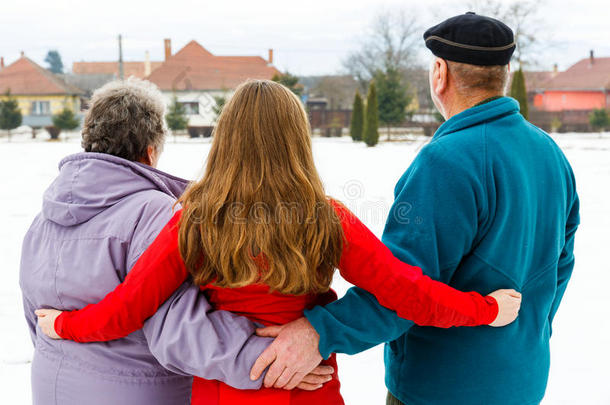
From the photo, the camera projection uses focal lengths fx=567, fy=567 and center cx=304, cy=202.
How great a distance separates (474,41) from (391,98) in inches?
1168

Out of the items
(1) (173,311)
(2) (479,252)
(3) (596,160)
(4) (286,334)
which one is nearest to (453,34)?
(2) (479,252)

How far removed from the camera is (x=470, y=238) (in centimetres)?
155

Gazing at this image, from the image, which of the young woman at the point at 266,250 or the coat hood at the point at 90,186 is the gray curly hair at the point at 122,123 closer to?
the coat hood at the point at 90,186

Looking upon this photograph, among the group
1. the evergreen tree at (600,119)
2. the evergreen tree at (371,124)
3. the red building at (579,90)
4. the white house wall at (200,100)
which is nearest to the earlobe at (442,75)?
the evergreen tree at (371,124)

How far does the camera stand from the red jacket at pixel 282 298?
1467mm

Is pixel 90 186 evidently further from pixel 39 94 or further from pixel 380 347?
pixel 39 94

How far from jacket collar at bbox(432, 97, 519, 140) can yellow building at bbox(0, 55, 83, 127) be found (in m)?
45.6

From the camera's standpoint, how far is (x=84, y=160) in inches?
66.3

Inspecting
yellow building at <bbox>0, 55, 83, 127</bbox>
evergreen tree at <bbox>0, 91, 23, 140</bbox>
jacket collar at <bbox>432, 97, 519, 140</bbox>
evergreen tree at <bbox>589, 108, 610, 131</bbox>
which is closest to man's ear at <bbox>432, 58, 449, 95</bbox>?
jacket collar at <bbox>432, 97, 519, 140</bbox>

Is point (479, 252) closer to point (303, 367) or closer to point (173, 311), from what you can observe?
point (303, 367)

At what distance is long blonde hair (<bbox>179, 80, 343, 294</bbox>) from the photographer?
1.42 metres

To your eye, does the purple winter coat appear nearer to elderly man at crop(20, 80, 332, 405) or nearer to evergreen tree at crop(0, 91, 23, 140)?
elderly man at crop(20, 80, 332, 405)

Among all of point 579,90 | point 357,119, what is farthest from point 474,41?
point 579,90

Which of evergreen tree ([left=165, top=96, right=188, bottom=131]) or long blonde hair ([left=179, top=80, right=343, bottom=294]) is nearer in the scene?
long blonde hair ([left=179, top=80, right=343, bottom=294])
